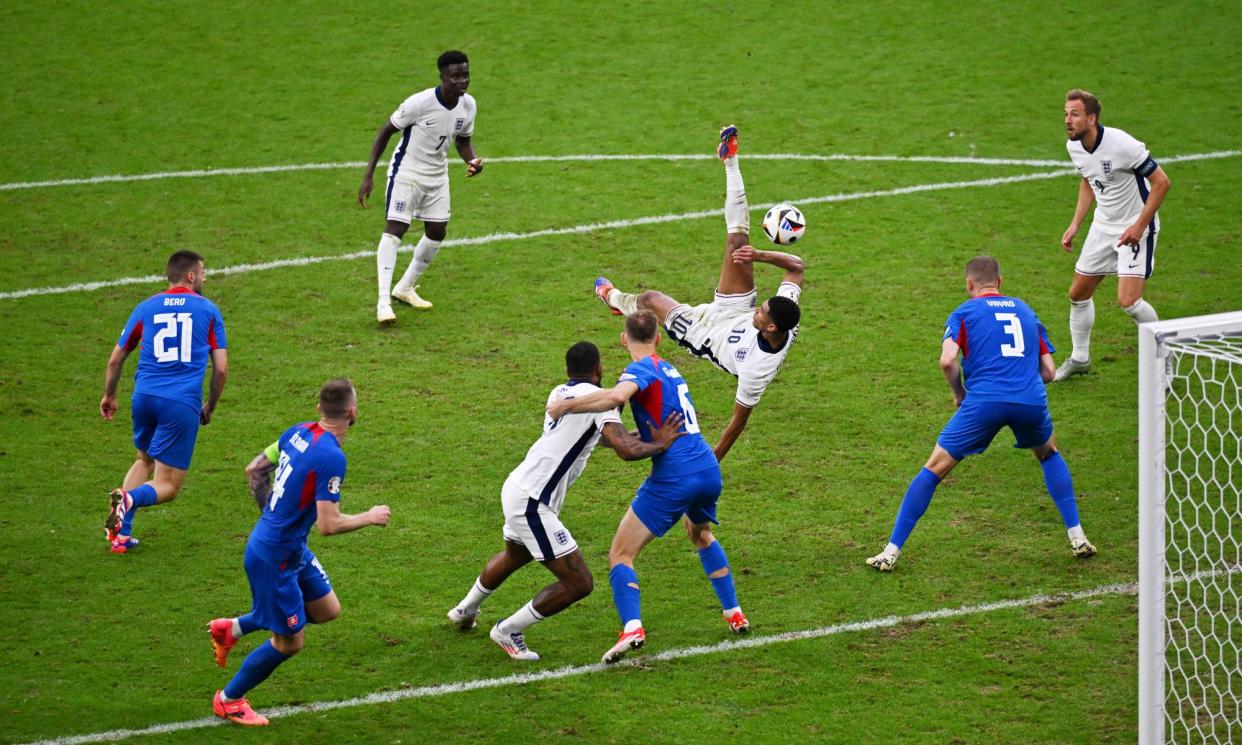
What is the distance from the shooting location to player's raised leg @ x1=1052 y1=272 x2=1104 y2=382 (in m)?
11.8

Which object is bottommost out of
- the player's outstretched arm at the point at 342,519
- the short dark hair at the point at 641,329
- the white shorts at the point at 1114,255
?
the player's outstretched arm at the point at 342,519

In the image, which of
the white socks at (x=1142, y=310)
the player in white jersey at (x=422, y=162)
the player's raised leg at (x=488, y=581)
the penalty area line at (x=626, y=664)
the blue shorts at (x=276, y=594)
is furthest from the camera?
the player in white jersey at (x=422, y=162)

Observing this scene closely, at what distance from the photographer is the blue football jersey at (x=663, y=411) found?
8031 mm

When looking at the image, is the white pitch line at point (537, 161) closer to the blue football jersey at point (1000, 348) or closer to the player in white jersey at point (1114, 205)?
the player in white jersey at point (1114, 205)

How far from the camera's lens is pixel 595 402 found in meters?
7.75

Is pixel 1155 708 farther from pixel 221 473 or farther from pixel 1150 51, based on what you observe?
pixel 1150 51

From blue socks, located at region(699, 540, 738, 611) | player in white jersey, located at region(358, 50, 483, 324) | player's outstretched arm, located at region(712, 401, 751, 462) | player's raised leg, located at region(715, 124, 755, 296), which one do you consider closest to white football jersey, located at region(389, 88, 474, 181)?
player in white jersey, located at region(358, 50, 483, 324)

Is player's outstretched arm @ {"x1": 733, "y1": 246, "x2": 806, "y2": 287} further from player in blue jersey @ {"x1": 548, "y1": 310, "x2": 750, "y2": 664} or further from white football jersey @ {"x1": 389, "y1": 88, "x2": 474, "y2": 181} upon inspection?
white football jersey @ {"x1": 389, "y1": 88, "x2": 474, "y2": 181}

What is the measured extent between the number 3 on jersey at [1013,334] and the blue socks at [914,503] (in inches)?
37.2

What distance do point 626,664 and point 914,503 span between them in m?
2.27

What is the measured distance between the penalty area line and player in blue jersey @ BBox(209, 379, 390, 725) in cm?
29

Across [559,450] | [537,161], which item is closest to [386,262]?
[537,161]

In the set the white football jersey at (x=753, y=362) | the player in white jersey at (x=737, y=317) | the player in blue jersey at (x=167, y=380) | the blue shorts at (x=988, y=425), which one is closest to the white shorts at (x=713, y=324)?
the player in white jersey at (x=737, y=317)

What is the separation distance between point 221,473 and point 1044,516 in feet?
20.5
